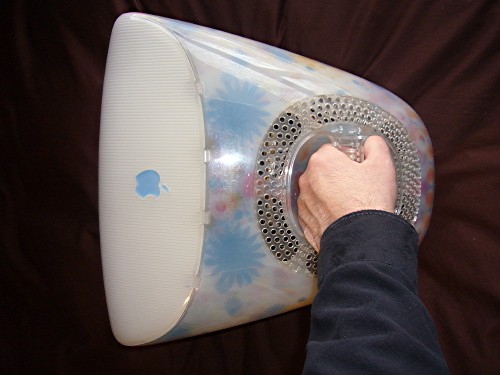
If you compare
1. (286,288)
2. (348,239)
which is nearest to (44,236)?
(286,288)

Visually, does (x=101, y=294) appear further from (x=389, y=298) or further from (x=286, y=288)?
(x=389, y=298)

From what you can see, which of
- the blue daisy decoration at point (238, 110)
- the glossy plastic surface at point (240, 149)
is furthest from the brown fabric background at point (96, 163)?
the blue daisy decoration at point (238, 110)

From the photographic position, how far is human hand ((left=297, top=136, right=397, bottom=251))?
25.5 inches

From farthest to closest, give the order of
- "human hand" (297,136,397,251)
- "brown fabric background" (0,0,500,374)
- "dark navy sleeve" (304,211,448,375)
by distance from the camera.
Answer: "brown fabric background" (0,0,500,374), "human hand" (297,136,397,251), "dark navy sleeve" (304,211,448,375)

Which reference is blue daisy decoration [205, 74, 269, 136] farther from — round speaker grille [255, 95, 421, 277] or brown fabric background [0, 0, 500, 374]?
brown fabric background [0, 0, 500, 374]

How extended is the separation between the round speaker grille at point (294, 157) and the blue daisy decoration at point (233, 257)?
0.09 ft

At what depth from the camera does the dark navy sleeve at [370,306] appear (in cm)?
47

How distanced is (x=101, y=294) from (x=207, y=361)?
26cm

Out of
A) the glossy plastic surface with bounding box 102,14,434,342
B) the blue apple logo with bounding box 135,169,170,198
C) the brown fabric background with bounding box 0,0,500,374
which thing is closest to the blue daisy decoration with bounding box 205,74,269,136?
the glossy plastic surface with bounding box 102,14,434,342

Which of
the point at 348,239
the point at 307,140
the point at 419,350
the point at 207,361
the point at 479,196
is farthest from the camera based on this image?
the point at 207,361

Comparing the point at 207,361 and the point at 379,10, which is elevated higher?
the point at 379,10

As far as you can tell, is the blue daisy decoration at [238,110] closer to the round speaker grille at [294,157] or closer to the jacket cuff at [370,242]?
the round speaker grille at [294,157]

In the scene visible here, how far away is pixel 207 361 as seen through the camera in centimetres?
94

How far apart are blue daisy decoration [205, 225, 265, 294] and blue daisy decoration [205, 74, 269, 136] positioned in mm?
139
